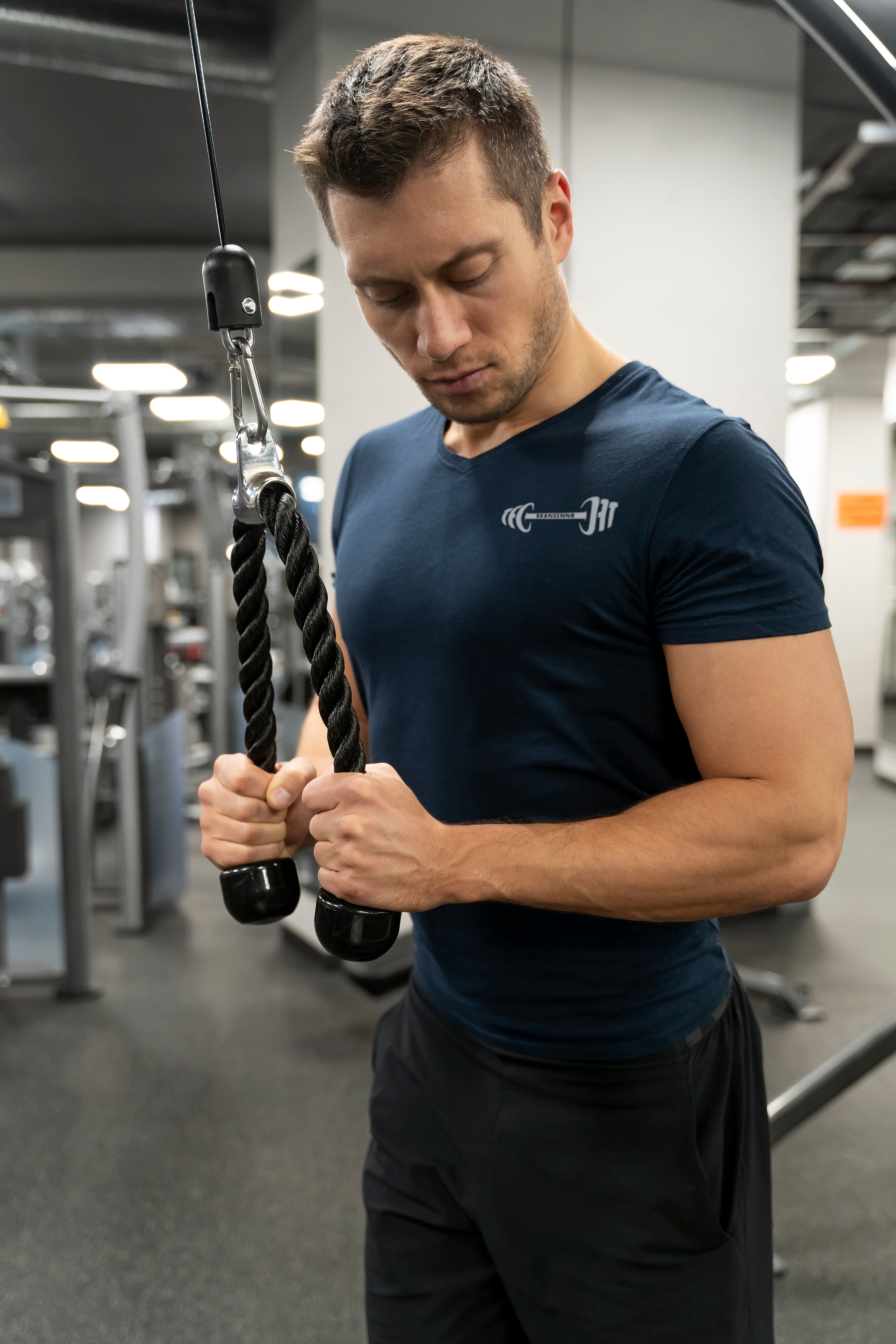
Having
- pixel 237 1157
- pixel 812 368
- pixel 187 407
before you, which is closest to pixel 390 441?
pixel 237 1157

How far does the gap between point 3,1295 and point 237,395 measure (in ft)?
6.95

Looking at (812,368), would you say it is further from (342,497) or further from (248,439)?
(248,439)

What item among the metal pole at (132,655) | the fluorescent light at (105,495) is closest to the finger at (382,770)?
the fluorescent light at (105,495)

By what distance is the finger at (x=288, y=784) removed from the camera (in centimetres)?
79

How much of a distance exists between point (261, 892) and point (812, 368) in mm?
6181

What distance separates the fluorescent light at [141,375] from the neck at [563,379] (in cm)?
515

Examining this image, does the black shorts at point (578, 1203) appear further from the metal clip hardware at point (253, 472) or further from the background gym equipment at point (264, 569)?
the metal clip hardware at point (253, 472)

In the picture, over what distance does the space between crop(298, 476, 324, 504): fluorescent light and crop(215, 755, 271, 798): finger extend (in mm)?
2835

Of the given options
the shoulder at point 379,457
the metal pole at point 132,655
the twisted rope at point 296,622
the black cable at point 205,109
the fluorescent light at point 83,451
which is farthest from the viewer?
the fluorescent light at point 83,451

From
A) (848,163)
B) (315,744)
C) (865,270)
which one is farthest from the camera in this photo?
(865,270)

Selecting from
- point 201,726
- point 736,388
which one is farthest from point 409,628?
point 201,726

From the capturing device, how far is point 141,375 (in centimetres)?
607

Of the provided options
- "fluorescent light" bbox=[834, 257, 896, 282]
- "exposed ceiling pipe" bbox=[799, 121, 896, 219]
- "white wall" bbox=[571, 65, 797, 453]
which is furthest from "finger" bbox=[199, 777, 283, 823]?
"fluorescent light" bbox=[834, 257, 896, 282]

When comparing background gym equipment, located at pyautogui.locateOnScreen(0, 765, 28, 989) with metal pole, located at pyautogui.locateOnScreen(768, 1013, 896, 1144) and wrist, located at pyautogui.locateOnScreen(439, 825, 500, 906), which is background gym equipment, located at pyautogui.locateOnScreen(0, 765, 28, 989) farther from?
wrist, located at pyautogui.locateOnScreen(439, 825, 500, 906)
